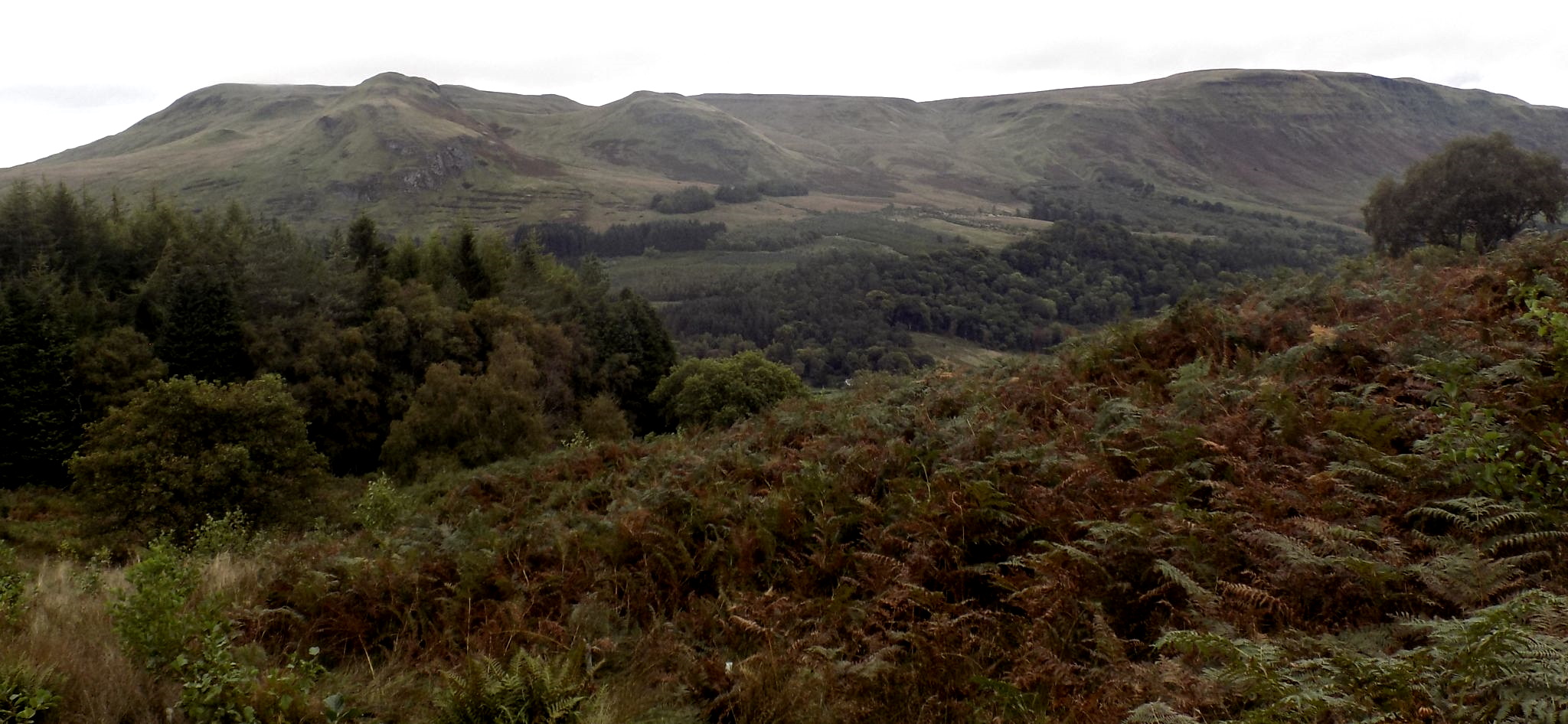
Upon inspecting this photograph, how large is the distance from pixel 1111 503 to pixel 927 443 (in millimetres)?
2408

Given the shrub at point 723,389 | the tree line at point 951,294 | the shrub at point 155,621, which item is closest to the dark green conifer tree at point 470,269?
the shrub at point 723,389

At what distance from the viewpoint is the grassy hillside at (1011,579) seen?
4211mm

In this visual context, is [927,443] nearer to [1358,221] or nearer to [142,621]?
[142,621]

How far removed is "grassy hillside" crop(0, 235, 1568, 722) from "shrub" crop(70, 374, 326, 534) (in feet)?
52.0

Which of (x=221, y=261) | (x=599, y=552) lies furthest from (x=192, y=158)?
(x=599, y=552)

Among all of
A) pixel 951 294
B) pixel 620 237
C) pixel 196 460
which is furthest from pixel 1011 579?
pixel 620 237

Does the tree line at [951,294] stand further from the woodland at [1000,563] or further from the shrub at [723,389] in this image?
the woodland at [1000,563]

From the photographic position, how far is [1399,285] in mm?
10797

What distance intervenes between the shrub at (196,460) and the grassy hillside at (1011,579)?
1583 centimetres

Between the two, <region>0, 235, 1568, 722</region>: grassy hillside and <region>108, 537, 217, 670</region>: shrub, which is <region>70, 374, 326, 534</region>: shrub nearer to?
<region>0, 235, 1568, 722</region>: grassy hillside

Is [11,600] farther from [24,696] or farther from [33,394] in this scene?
[33,394]

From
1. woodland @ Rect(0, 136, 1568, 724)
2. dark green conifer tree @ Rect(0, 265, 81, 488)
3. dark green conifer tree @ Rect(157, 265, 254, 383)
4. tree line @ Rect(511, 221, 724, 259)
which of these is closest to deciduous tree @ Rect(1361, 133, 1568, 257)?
woodland @ Rect(0, 136, 1568, 724)

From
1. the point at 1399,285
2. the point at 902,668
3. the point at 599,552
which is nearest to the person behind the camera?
the point at 902,668

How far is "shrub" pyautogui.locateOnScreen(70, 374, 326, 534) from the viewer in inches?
858
